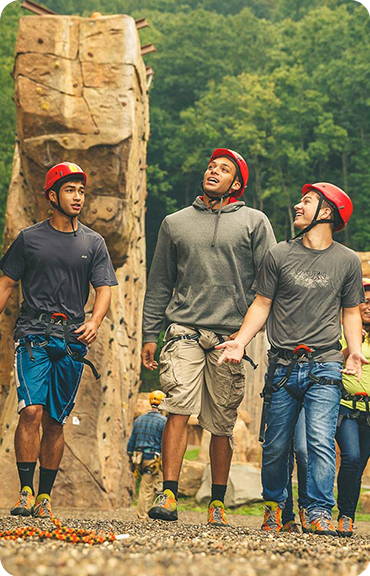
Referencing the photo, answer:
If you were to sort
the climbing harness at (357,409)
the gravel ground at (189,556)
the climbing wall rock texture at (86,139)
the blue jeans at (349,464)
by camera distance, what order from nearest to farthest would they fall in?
1. the gravel ground at (189,556)
2. the blue jeans at (349,464)
3. the climbing harness at (357,409)
4. the climbing wall rock texture at (86,139)

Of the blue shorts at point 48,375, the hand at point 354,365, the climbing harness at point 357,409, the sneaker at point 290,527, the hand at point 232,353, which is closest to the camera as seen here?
the hand at point 232,353

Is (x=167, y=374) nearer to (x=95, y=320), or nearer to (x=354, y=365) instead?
(x=95, y=320)

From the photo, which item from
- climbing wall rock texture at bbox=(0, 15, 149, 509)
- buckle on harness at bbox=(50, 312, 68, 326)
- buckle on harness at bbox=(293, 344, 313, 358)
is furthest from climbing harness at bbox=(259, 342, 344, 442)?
→ climbing wall rock texture at bbox=(0, 15, 149, 509)

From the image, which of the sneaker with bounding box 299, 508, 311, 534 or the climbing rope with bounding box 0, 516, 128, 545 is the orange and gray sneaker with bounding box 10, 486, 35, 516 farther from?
the sneaker with bounding box 299, 508, 311, 534

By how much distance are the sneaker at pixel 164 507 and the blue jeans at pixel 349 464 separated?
1647mm

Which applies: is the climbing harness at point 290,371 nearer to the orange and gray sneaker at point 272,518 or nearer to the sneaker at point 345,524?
the orange and gray sneaker at point 272,518

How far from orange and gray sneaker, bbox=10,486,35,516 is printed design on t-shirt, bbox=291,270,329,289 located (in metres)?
2.04

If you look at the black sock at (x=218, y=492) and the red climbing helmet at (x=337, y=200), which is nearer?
the black sock at (x=218, y=492)

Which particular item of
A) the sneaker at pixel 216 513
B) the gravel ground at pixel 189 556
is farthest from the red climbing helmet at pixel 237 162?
the gravel ground at pixel 189 556

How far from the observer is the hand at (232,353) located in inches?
215

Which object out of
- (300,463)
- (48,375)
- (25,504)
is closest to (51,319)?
(48,375)

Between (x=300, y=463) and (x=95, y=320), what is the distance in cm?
181

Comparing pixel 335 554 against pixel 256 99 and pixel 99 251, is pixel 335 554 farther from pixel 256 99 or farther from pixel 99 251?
pixel 256 99

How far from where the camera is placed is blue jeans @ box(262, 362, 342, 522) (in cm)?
549
